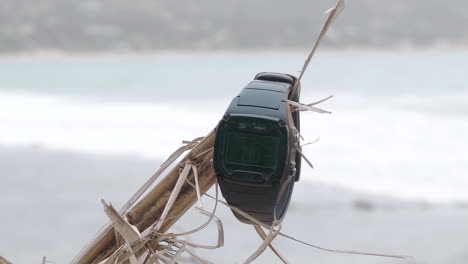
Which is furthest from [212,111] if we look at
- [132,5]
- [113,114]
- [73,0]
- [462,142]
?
[132,5]

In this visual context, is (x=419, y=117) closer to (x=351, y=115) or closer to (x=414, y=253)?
(x=351, y=115)

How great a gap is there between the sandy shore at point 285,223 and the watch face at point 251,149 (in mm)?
3253

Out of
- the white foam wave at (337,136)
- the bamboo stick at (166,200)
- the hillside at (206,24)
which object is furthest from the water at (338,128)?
the hillside at (206,24)

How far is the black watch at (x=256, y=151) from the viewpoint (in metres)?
0.56

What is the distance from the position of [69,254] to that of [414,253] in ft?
7.41

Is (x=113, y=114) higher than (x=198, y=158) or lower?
lower

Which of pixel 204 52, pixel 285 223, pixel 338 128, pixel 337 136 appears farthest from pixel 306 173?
pixel 204 52

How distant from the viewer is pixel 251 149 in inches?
22.7

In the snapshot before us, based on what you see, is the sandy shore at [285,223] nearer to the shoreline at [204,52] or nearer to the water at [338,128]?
the water at [338,128]

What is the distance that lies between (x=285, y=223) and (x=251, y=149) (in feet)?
18.4

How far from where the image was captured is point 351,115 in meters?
13.6

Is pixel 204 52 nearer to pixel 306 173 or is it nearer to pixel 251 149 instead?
pixel 306 173

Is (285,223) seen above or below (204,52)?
above

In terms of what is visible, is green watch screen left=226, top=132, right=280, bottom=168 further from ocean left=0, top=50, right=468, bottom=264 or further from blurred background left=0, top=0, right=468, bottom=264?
ocean left=0, top=50, right=468, bottom=264
